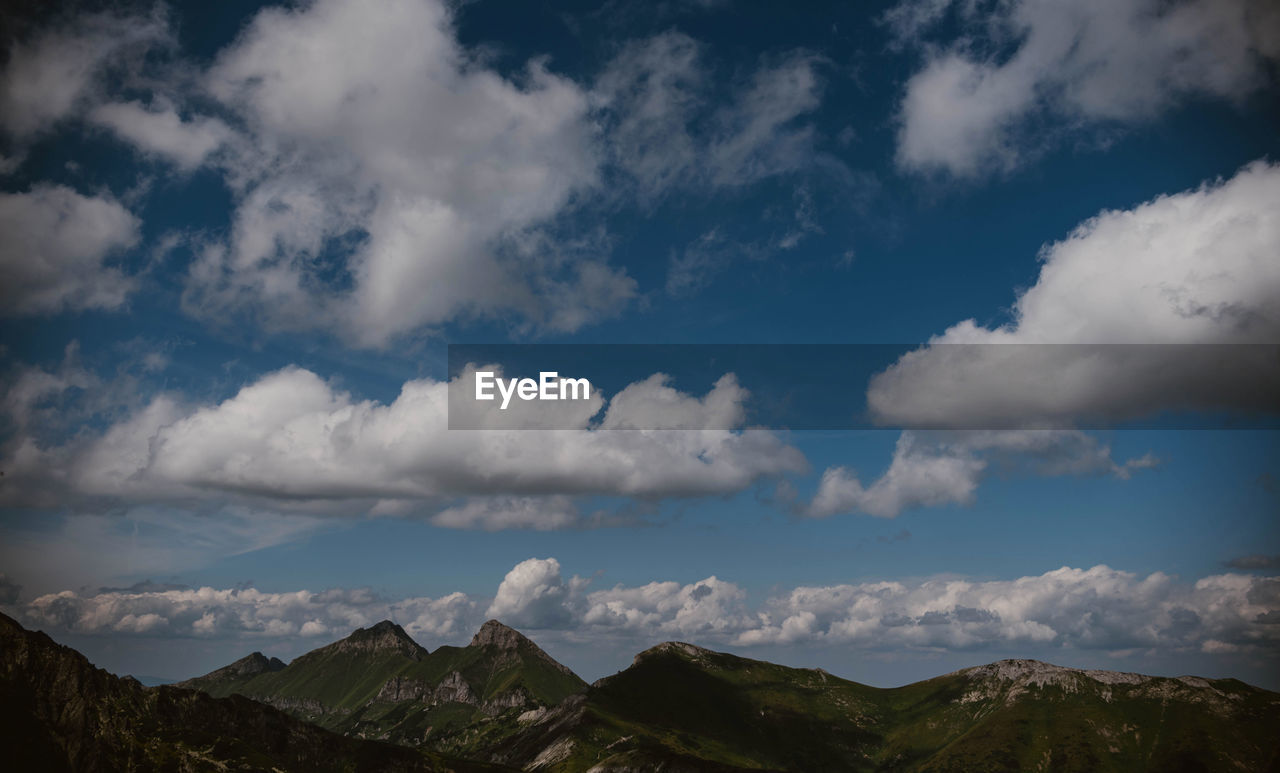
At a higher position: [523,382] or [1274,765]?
[523,382]

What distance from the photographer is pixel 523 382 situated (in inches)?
6531

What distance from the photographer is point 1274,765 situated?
130 metres

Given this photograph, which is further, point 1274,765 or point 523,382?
point 523,382

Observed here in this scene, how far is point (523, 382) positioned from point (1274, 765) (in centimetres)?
14825
